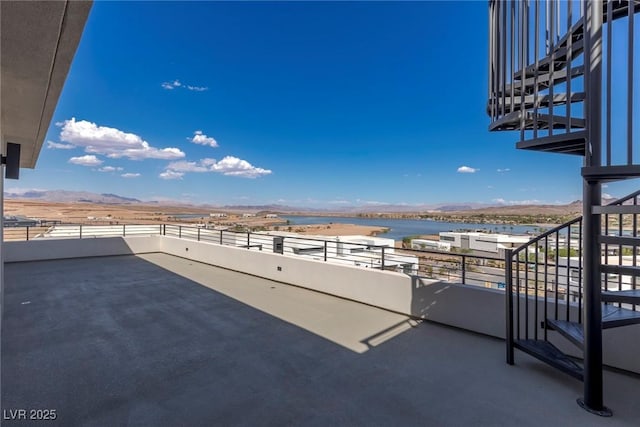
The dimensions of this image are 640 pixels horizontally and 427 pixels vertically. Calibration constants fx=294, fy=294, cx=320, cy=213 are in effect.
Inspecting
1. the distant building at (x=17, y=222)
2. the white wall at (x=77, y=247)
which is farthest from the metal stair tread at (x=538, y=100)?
the distant building at (x=17, y=222)

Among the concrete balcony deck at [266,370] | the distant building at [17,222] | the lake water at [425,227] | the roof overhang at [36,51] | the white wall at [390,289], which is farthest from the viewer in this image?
the distant building at [17,222]

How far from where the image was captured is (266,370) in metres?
2.39

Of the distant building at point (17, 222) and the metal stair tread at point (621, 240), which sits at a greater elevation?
the metal stair tread at point (621, 240)

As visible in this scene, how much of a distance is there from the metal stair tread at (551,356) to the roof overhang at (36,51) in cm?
358

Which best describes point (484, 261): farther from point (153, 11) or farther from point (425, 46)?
point (153, 11)

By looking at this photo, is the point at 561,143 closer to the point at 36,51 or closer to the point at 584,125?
the point at 584,125

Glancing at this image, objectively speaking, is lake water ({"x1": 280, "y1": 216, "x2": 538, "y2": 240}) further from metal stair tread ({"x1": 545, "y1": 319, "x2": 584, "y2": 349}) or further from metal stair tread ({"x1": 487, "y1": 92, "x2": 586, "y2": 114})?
metal stair tread ({"x1": 487, "y1": 92, "x2": 586, "y2": 114})

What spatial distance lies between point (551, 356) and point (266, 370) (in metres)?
2.22

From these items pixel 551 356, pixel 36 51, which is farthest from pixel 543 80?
pixel 36 51

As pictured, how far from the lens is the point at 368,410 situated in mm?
1883

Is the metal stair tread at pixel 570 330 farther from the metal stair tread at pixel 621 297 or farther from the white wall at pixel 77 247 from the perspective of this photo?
the white wall at pixel 77 247

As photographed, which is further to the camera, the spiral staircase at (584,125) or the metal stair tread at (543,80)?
the metal stair tread at (543,80)

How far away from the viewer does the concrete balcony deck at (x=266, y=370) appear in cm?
185

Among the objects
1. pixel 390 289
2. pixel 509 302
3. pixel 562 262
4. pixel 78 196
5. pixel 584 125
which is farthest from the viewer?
pixel 78 196
